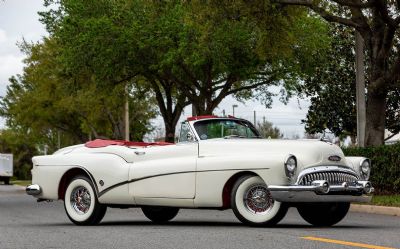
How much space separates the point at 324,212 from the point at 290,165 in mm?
1475

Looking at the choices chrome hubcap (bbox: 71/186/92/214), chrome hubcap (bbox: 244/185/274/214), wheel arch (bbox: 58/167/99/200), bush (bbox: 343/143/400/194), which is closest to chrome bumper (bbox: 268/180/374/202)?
chrome hubcap (bbox: 244/185/274/214)

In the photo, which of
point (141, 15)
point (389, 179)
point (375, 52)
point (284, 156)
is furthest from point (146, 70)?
point (284, 156)

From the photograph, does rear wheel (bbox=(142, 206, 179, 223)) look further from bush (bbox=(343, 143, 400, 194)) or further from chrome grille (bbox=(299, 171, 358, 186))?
bush (bbox=(343, 143, 400, 194))

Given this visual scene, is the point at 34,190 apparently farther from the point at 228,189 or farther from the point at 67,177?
the point at 228,189

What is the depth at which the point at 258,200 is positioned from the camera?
10789 mm

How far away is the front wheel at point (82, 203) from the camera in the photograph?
12.1 m

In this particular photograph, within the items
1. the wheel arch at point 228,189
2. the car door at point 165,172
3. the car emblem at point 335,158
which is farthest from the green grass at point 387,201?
the car door at point 165,172

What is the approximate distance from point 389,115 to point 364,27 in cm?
1925

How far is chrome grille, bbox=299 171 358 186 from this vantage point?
10.5 m

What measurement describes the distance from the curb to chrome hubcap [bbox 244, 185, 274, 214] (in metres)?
5.53

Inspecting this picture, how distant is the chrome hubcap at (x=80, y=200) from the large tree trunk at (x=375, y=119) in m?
13.0

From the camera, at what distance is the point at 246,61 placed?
30219 mm

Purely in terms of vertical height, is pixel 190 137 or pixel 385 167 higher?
pixel 190 137

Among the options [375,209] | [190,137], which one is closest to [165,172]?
[190,137]
